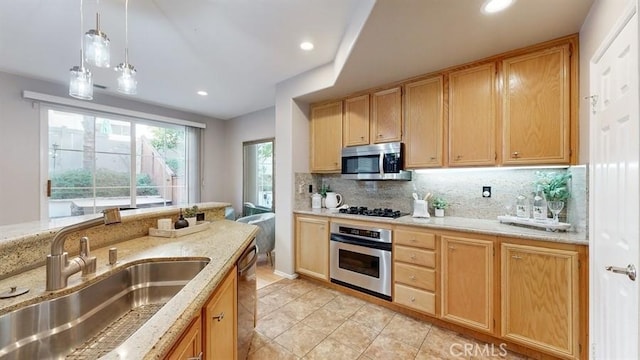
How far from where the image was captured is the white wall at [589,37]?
1354mm

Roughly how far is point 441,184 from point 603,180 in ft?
4.65

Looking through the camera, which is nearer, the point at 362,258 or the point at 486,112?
the point at 486,112

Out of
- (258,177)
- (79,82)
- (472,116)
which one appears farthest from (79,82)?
(258,177)

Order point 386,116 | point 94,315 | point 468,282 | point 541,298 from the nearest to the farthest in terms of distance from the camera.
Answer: point 94,315
point 541,298
point 468,282
point 386,116

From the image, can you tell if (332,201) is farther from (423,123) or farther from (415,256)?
(423,123)

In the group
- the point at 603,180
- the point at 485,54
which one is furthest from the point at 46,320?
the point at 485,54

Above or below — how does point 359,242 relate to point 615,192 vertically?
below

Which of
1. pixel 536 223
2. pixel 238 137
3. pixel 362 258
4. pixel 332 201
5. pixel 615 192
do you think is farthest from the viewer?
pixel 238 137

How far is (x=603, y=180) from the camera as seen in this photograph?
4.72 ft

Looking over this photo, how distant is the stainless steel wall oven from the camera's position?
262 cm

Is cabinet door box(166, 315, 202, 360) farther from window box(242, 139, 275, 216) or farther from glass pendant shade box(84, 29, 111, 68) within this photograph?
window box(242, 139, 275, 216)

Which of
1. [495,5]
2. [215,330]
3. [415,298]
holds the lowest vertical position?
[415,298]

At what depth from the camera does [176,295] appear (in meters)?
0.92

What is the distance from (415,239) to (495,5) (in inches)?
73.0
